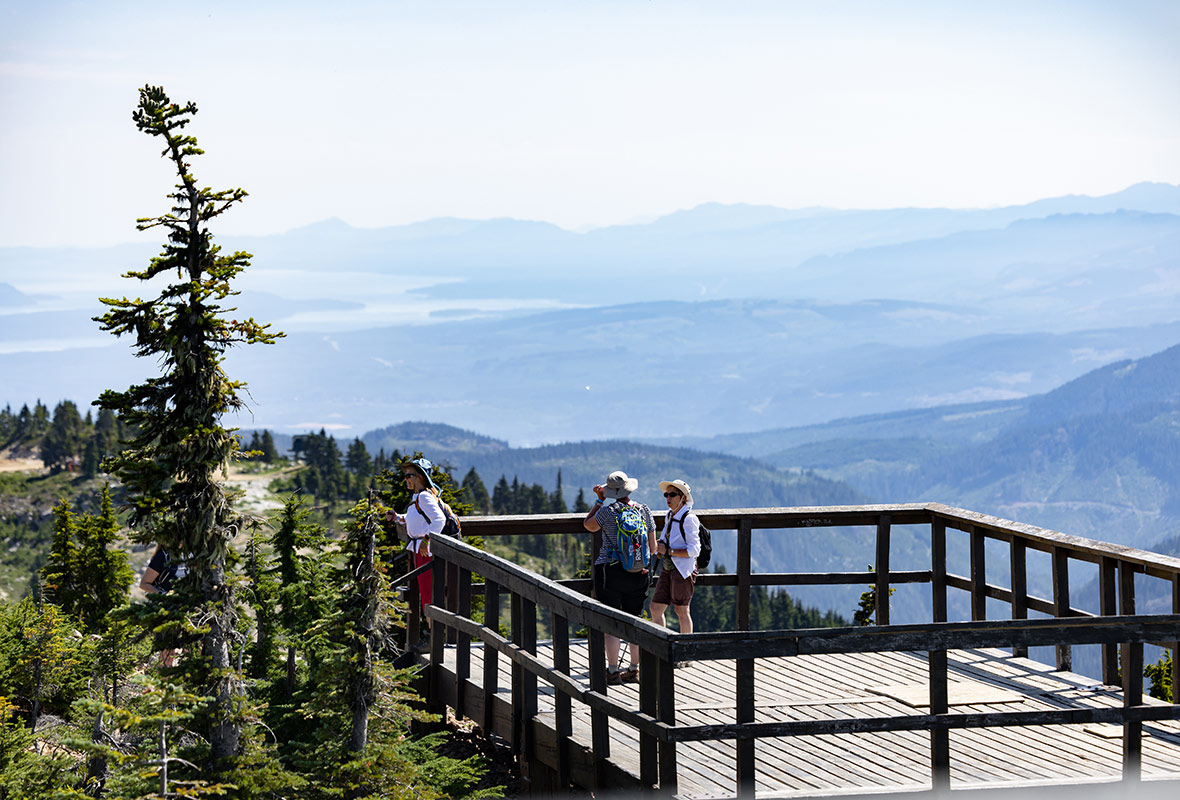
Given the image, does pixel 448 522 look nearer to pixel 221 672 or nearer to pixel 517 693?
pixel 517 693

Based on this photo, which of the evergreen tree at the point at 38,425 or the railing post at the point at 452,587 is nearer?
the railing post at the point at 452,587

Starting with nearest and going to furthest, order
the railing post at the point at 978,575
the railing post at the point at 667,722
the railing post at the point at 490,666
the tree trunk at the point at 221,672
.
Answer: the railing post at the point at 667,722
the tree trunk at the point at 221,672
the railing post at the point at 490,666
the railing post at the point at 978,575

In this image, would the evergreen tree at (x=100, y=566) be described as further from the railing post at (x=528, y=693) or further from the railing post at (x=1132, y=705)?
the railing post at (x=1132, y=705)

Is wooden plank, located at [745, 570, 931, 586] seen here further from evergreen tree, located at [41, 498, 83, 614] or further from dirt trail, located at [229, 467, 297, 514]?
dirt trail, located at [229, 467, 297, 514]

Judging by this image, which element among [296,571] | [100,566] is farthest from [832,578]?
[100,566]

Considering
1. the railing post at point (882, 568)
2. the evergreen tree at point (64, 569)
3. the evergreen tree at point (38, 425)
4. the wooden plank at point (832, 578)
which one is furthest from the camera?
the evergreen tree at point (38, 425)

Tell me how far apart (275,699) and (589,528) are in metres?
5.79

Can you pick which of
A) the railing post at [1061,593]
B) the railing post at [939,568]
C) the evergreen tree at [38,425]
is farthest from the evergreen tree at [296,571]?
the evergreen tree at [38,425]

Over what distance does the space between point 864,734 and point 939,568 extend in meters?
3.31

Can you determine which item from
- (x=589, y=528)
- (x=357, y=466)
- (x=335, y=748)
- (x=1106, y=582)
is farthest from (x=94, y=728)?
(x=357, y=466)

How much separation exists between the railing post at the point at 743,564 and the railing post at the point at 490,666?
2.59 m

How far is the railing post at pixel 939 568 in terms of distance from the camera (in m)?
12.9

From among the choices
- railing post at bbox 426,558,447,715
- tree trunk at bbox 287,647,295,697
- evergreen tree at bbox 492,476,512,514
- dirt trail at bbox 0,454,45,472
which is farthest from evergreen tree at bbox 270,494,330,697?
evergreen tree at bbox 492,476,512,514

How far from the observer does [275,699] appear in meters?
15.1
